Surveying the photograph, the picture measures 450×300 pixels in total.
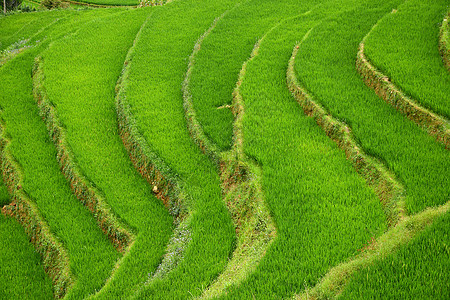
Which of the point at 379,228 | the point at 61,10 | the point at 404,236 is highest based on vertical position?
the point at 404,236

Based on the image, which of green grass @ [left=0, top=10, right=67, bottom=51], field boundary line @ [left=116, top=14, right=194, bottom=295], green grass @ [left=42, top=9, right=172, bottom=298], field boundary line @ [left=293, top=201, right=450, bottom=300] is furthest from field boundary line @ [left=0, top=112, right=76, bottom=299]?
green grass @ [left=0, top=10, right=67, bottom=51]

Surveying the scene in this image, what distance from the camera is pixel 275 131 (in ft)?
23.7

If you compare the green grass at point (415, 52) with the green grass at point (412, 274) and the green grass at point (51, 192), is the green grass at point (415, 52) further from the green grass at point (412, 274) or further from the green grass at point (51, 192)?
the green grass at point (51, 192)

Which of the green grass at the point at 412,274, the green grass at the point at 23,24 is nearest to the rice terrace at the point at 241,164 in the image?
the green grass at the point at 412,274

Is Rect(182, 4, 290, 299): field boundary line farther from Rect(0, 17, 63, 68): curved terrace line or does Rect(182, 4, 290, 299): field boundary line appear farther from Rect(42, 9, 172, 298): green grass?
Rect(0, 17, 63, 68): curved terrace line

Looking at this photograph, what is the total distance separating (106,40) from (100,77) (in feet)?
10.4

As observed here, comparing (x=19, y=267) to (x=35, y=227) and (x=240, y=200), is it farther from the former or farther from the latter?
(x=240, y=200)

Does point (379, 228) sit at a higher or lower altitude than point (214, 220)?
higher

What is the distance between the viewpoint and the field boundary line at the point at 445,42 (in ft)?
26.1

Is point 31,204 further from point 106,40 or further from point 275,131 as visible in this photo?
point 106,40

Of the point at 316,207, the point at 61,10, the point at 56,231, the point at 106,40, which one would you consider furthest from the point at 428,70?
the point at 61,10

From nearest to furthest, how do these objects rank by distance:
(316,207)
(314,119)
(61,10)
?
(316,207), (314,119), (61,10)

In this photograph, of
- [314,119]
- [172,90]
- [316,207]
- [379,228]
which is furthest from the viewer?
[172,90]

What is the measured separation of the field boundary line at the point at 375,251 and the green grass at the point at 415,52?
256cm
